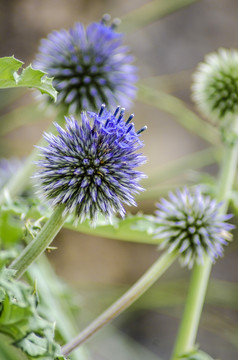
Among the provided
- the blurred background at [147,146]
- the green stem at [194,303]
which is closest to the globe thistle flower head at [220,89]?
the green stem at [194,303]

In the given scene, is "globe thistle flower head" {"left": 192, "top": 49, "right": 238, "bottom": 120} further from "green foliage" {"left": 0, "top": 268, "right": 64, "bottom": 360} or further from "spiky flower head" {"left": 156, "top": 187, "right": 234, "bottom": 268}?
"green foliage" {"left": 0, "top": 268, "right": 64, "bottom": 360}

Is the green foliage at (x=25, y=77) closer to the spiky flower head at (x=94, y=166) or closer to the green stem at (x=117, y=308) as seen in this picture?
the spiky flower head at (x=94, y=166)

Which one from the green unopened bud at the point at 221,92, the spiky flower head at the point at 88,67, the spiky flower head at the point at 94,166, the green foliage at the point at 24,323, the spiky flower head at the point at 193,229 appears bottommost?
the green foliage at the point at 24,323

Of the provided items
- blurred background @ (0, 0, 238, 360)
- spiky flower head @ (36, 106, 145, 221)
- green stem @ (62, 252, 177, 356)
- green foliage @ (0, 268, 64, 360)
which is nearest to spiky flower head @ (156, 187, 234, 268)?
green stem @ (62, 252, 177, 356)

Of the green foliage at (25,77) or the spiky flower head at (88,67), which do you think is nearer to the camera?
the green foliage at (25,77)

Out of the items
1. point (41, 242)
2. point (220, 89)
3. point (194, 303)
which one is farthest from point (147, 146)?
point (41, 242)

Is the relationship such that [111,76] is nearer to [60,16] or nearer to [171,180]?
[171,180]
